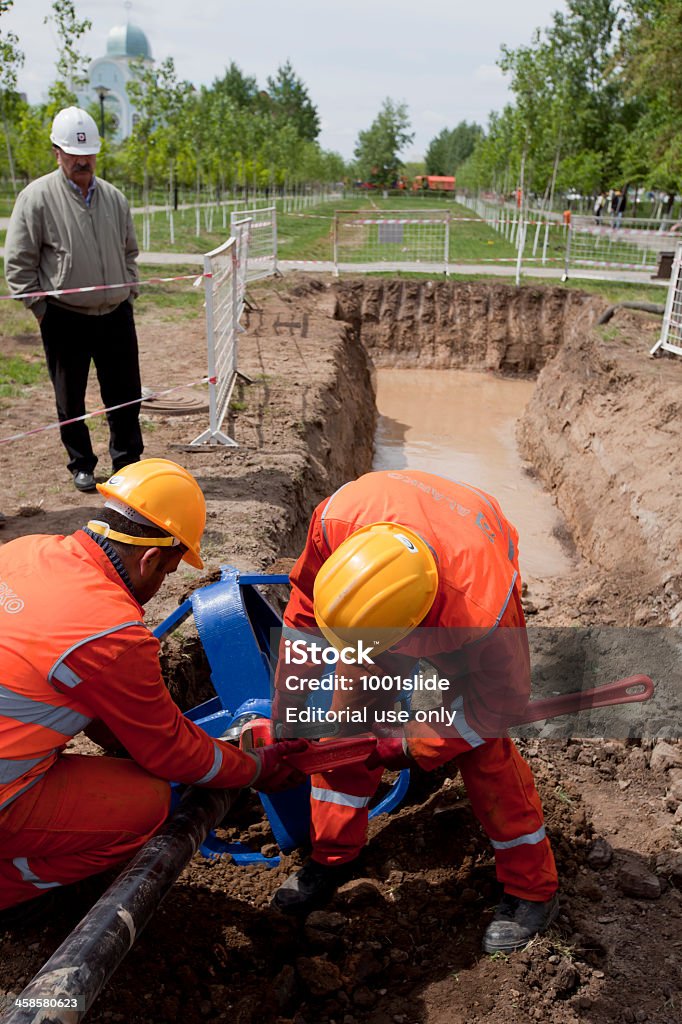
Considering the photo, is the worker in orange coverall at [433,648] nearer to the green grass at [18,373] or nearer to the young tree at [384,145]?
the green grass at [18,373]

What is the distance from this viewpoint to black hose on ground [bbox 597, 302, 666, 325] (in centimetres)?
1306

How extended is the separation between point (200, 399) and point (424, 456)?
4235 mm

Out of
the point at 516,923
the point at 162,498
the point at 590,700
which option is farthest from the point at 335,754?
the point at 162,498

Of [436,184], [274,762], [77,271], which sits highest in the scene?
[436,184]

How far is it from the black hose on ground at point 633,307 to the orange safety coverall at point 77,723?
Result: 12196 mm

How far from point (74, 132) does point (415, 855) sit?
4.50 m

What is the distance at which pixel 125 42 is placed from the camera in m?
83.1

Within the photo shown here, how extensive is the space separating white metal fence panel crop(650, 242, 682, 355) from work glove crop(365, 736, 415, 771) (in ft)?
29.1

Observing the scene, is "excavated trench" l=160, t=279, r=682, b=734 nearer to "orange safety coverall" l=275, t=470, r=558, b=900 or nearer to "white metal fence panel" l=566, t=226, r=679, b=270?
"orange safety coverall" l=275, t=470, r=558, b=900

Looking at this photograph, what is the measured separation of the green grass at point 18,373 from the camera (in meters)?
8.03

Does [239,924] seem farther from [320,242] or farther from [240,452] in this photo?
[320,242]

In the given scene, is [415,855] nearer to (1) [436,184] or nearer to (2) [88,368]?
(2) [88,368]

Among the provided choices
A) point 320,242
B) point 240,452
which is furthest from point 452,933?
point 320,242

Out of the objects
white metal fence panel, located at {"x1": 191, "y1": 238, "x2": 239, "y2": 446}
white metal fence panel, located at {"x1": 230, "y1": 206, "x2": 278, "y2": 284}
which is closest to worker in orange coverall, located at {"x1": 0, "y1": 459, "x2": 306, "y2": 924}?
white metal fence panel, located at {"x1": 191, "y1": 238, "x2": 239, "y2": 446}
